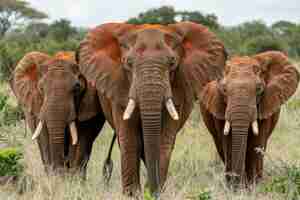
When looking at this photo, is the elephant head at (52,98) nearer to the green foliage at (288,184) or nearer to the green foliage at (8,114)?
the green foliage at (8,114)

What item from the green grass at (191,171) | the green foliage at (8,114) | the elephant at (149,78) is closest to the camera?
the elephant at (149,78)

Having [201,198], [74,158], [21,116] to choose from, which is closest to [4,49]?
[21,116]

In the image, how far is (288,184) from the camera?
6.55 m

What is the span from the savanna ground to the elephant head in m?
0.33

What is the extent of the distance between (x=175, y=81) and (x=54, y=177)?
1.51 meters

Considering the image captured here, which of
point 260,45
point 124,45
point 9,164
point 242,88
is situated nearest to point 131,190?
point 9,164

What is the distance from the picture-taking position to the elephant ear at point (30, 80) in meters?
7.60

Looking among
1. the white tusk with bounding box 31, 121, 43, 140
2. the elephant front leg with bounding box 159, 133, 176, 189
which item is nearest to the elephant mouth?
the elephant front leg with bounding box 159, 133, 176, 189

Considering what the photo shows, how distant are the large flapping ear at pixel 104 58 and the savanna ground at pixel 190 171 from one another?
97 cm

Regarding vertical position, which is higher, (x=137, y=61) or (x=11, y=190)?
(x=137, y=61)

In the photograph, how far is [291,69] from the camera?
27.4 feet

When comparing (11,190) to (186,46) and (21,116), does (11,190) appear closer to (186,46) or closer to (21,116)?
(186,46)

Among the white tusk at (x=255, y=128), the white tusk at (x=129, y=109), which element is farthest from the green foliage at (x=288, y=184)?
the white tusk at (x=129, y=109)

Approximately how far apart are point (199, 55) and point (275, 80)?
183 centimetres
